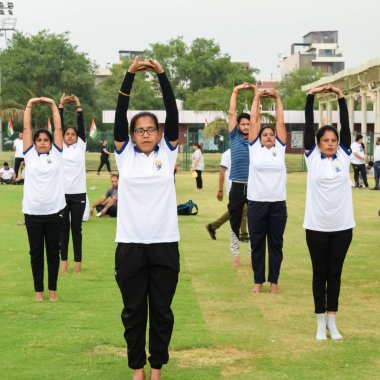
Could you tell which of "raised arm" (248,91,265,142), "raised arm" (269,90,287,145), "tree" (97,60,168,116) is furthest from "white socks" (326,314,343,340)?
"tree" (97,60,168,116)

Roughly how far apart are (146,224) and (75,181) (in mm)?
5590

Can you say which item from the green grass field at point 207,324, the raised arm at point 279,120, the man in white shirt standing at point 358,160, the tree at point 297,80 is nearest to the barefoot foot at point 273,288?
the green grass field at point 207,324

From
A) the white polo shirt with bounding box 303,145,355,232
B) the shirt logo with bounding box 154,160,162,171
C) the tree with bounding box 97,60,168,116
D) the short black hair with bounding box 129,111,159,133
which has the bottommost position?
the white polo shirt with bounding box 303,145,355,232

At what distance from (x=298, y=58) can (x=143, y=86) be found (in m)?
75.7

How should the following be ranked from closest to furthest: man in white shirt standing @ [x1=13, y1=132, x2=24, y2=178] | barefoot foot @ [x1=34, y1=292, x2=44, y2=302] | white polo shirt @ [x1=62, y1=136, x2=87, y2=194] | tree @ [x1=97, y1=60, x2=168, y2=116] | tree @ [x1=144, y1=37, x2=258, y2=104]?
barefoot foot @ [x1=34, y1=292, x2=44, y2=302], white polo shirt @ [x1=62, y1=136, x2=87, y2=194], man in white shirt standing @ [x1=13, y1=132, x2=24, y2=178], tree @ [x1=97, y1=60, x2=168, y2=116], tree @ [x1=144, y1=37, x2=258, y2=104]

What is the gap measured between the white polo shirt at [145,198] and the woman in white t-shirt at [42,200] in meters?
3.45

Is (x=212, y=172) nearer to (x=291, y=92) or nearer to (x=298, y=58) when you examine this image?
(x=291, y=92)

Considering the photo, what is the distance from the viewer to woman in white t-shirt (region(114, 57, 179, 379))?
6.66 metres

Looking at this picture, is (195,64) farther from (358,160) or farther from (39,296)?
(39,296)

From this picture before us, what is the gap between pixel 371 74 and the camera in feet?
162

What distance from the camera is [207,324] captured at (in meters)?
9.01

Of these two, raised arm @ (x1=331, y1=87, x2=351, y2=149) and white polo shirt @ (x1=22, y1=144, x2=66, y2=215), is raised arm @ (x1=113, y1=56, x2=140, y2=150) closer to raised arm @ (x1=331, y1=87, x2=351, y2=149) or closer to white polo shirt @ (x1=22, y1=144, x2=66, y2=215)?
raised arm @ (x1=331, y1=87, x2=351, y2=149)

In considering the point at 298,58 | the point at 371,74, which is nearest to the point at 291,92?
the point at 298,58

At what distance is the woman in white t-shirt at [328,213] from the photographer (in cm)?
830
